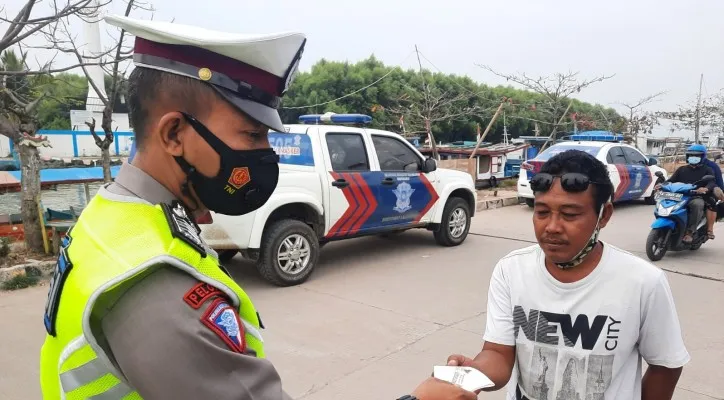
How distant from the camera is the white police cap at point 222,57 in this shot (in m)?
1.09

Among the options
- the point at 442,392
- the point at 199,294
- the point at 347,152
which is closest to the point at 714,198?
the point at 347,152

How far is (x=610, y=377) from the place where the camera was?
168 centimetres

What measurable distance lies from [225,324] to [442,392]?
0.70m

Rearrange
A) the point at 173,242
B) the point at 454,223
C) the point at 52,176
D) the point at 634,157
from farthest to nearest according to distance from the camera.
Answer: the point at 52,176 → the point at 634,157 → the point at 454,223 → the point at 173,242

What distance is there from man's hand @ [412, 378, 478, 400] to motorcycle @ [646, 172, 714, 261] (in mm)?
6631

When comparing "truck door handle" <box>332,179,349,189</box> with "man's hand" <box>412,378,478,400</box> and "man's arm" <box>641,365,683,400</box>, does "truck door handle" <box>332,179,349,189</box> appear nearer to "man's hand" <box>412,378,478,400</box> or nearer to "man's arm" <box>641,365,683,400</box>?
"man's arm" <box>641,365,683,400</box>

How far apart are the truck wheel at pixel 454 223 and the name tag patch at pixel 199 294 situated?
6.87 meters

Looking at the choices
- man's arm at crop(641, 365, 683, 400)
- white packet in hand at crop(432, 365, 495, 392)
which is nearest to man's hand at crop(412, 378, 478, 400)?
white packet in hand at crop(432, 365, 495, 392)

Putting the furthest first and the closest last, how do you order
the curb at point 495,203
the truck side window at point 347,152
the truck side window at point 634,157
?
the curb at point 495,203
the truck side window at point 634,157
the truck side window at point 347,152

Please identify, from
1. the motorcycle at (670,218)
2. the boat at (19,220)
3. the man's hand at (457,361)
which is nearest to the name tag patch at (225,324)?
the man's hand at (457,361)

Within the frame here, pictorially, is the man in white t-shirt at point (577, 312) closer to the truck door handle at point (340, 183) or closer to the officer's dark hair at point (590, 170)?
the officer's dark hair at point (590, 170)

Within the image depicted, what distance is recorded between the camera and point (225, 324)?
0.92 m

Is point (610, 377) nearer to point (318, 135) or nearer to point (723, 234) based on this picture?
point (318, 135)

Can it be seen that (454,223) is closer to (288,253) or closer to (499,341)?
(288,253)
